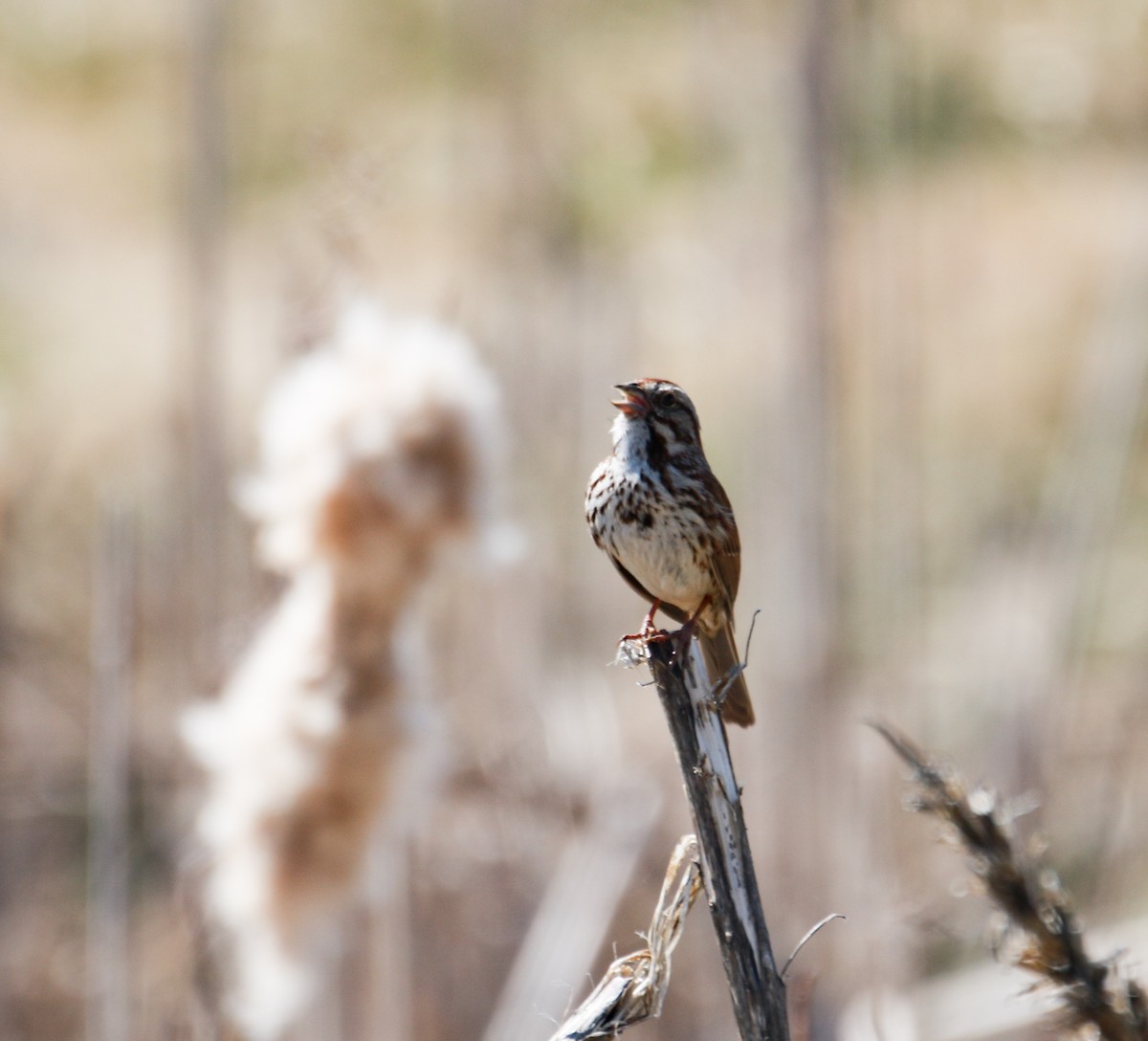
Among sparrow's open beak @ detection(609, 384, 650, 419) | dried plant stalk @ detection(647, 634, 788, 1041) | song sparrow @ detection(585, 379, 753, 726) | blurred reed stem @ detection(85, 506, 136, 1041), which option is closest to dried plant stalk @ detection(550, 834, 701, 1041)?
dried plant stalk @ detection(647, 634, 788, 1041)

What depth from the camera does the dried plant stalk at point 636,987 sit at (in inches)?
56.0

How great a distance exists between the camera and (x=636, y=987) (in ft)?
4.74

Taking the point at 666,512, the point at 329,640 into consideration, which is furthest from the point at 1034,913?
the point at 329,640

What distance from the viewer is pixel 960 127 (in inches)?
296

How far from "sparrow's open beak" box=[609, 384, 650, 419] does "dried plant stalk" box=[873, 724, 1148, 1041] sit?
1061 mm

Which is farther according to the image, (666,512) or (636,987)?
(666,512)

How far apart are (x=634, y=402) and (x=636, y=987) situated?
3.97ft

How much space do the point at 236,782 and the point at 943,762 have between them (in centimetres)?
140

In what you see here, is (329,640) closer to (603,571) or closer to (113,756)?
(113,756)

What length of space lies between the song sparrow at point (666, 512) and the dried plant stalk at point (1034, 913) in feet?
2.99

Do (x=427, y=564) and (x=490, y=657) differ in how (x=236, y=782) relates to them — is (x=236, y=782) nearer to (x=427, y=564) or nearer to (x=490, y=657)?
(x=427, y=564)

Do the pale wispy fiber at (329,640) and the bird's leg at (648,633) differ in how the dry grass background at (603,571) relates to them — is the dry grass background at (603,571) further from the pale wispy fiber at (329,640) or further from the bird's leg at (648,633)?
the bird's leg at (648,633)

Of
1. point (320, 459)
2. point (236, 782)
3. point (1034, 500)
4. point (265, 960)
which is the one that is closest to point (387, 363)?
point (320, 459)

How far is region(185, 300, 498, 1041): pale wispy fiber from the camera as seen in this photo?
249 centimetres
